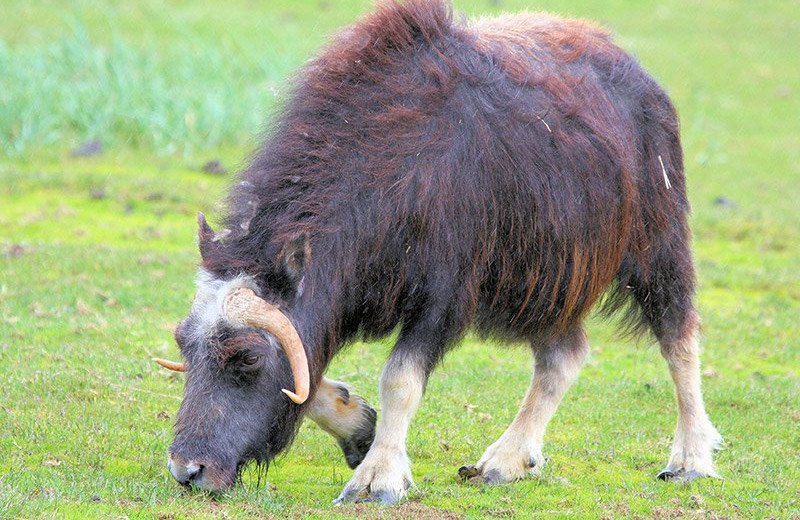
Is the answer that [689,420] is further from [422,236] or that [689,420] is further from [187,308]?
[187,308]

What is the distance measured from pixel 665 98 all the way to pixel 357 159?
1759 mm

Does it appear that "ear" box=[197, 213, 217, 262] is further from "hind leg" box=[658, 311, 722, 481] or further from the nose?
"hind leg" box=[658, 311, 722, 481]

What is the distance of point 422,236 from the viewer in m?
4.45

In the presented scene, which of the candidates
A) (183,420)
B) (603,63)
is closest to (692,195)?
(603,63)

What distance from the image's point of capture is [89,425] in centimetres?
524

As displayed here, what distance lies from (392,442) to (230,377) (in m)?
0.74

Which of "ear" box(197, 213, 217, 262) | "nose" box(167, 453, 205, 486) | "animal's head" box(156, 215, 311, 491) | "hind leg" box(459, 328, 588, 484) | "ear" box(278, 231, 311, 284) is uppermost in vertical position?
"ear" box(278, 231, 311, 284)

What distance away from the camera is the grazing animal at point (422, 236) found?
4.30 metres

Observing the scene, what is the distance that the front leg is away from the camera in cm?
449

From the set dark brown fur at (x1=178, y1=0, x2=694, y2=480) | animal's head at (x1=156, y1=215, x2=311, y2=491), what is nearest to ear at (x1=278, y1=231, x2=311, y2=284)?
dark brown fur at (x1=178, y1=0, x2=694, y2=480)

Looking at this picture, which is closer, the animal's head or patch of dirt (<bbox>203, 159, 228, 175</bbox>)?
the animal's head

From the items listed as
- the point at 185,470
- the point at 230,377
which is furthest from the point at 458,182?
the point at 185,470

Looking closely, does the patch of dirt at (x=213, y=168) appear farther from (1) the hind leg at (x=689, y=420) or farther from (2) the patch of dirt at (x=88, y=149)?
(1) the hind leg at (x=689, y=420)

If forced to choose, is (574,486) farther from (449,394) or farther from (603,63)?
(603,63)
